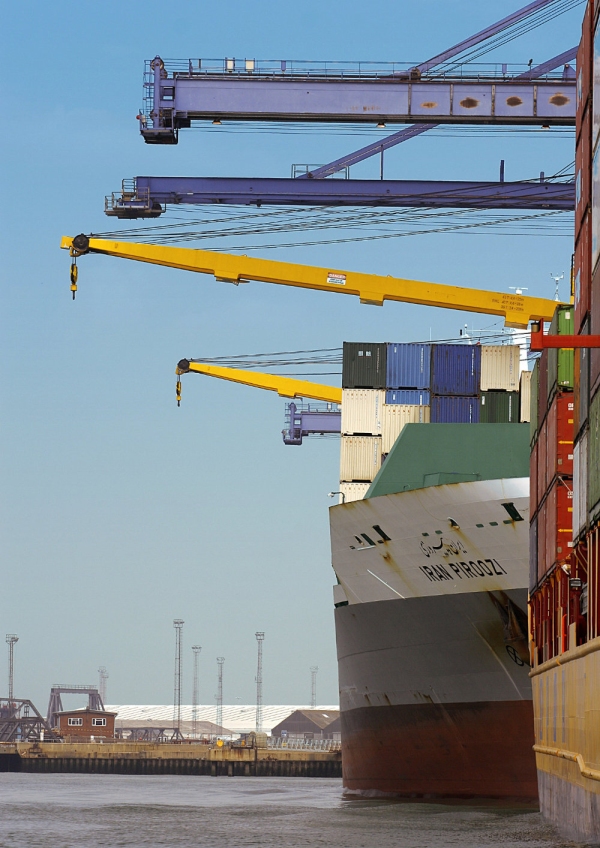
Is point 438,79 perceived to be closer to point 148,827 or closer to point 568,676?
point 568,676

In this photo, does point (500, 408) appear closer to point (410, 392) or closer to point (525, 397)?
point (525, 397)

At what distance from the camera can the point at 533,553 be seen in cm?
2561

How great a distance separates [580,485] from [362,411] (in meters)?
23.9

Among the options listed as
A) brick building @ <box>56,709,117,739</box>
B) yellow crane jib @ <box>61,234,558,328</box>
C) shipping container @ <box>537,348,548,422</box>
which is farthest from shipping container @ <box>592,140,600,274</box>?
brick building @ <box>56,709,117,739</box>

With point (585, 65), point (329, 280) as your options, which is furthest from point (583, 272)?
point (329, 280)

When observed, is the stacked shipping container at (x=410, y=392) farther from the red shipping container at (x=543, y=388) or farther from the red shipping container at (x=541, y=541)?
the red shipping container at (x=541, y=541)

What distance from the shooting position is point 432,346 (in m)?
41.3

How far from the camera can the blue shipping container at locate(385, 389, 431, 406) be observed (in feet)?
135

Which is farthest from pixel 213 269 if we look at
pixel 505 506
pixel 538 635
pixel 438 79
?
pixel 538 635

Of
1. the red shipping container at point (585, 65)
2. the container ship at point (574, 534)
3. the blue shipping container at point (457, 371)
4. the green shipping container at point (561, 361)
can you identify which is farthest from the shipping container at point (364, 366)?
the red shipping container at point (585, 65)

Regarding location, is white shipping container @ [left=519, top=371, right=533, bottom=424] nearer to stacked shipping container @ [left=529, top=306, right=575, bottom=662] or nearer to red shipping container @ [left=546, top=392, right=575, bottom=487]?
stacked shipping container @ [left=529, top=306, right=575, bottom=662]

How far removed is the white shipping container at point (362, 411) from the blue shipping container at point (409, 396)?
374 mm

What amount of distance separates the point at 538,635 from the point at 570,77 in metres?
13.2

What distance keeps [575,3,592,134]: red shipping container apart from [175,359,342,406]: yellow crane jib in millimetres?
31917
